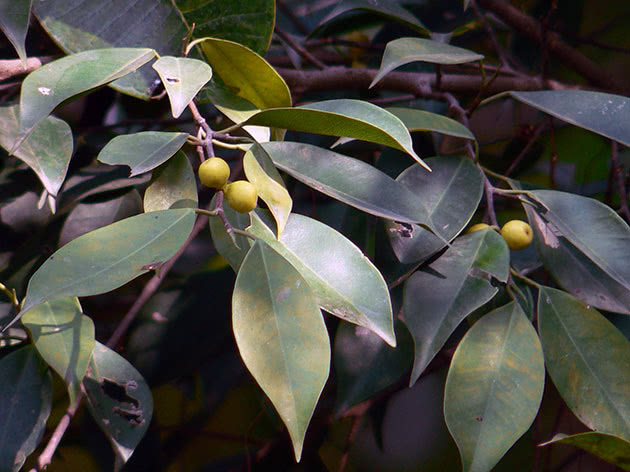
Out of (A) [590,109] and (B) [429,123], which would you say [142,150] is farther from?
(A) [590,109]

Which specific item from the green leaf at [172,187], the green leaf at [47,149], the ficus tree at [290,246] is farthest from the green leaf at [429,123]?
the green leaf at [47,149]

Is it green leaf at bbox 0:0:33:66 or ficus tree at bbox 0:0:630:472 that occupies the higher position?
green leaf at bbox 0:0:33:66

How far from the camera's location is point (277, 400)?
1.23ft

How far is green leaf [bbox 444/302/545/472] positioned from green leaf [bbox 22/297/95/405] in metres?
0.29

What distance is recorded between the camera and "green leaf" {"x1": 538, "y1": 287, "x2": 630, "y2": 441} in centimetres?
49

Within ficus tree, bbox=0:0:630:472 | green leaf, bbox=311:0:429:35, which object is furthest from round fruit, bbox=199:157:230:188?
green leaf, bbox=311:0:429:35

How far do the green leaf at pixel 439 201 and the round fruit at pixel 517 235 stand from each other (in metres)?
0.04

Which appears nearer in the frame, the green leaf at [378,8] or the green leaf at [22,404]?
the green leaf at [22,404]

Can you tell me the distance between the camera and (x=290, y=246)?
0.46 m

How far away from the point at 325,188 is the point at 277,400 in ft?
0.59

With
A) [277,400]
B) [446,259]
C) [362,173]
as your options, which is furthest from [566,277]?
[277,400]

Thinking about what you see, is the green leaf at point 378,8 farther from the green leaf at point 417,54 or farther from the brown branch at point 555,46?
the brown branch at point 555,46

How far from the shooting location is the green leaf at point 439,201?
1.75 ft

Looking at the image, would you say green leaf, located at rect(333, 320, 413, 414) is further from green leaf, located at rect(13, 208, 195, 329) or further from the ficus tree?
green leaf, located at rect(13, 208, 195, 329)
